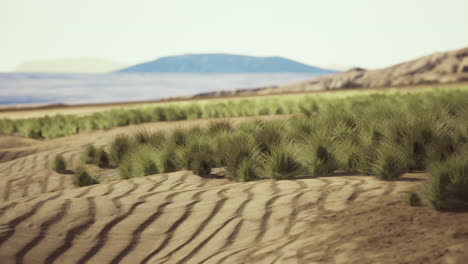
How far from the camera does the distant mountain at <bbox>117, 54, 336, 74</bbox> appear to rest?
18375 centimetres

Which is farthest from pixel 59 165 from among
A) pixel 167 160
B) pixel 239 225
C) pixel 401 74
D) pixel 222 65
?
pixel 222 65

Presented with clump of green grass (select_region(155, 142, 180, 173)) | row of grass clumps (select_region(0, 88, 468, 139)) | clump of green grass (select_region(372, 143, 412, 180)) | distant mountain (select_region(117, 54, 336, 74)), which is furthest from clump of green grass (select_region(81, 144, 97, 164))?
distant mountain (select_region(117, 54, 336, 74))

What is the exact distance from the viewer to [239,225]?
5047 millimetres

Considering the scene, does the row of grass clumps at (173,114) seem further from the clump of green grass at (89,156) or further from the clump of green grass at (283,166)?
the clump of green grass at (283,166)

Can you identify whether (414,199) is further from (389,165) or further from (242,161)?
(242,161)

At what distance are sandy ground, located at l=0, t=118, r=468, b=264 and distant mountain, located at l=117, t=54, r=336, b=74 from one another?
177 m

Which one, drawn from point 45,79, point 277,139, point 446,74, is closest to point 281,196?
point 277,139

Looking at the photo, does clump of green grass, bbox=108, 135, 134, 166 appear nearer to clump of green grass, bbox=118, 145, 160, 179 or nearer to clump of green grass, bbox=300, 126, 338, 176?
clump of green grass, bbox=118, 145, 160, 179

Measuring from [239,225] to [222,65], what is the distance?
18220 centimetres

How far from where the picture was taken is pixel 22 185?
9.79 m

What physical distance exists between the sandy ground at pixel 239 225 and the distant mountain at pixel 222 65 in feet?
581

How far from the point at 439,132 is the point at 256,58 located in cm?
18458

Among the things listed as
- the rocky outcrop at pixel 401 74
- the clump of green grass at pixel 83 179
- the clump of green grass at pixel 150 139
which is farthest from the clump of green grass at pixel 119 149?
the rocky outcrop at pixel 401 74

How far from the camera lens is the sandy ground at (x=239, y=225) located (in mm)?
4047
